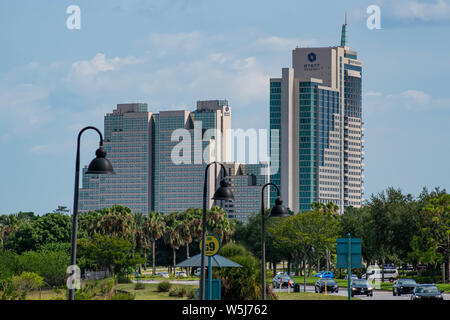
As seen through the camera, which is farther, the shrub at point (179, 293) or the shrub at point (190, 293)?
the shrub at point (179, 293)

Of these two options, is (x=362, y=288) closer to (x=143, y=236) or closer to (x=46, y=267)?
(x=46, y=267)

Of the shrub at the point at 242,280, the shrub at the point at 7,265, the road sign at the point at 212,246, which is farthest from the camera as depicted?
the shrub at the point at 7,265

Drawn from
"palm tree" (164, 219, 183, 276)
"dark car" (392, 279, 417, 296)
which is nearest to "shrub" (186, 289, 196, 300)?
"dark car" (392, 279, 417, 296)

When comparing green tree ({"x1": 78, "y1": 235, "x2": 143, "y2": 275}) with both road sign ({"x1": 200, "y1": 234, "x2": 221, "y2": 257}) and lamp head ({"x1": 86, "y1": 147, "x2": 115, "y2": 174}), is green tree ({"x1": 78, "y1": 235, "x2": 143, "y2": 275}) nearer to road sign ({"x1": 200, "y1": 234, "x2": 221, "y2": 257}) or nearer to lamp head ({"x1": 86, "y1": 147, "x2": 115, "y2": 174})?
road sign ({"x1": 200, "y1": 234, "x2": 221, "y2": 257})

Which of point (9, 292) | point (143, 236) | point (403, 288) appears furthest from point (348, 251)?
point (143, 236)

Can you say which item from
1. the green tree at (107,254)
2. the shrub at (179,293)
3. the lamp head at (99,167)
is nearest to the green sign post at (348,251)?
the lamp head at (99,167)

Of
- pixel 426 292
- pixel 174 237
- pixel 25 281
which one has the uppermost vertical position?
pixel 174 237

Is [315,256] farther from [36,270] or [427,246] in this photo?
[36,270]

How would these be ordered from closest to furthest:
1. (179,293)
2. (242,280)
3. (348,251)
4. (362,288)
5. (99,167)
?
(99,167) < (348,251) < (242,280) < (179,293) < (362,288)

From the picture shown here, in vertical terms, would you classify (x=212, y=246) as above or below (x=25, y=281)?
above

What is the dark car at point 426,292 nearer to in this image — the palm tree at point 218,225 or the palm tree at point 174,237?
the palm tree at point 218,225

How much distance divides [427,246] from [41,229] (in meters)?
47.5
